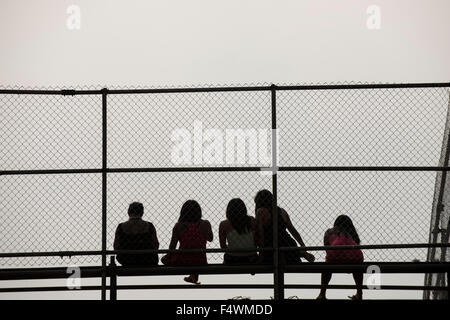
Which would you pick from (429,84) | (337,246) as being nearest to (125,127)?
(337,246)

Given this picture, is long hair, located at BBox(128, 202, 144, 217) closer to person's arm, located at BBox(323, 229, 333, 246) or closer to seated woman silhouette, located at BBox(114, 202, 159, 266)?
seated woman silhouette, located at BBox(114, 202, 159, 266)

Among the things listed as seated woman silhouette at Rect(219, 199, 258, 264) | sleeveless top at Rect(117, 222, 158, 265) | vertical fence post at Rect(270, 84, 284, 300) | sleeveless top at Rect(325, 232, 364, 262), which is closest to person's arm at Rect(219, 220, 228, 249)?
seated woman silhouette at Rect(219, 199, 258, 264)

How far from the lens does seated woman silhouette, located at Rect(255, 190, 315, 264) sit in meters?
9.40

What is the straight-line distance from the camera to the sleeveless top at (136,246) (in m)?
9.49

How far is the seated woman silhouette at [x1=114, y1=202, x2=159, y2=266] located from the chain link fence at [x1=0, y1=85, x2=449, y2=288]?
93 mm

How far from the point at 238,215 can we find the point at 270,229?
0.37 metres

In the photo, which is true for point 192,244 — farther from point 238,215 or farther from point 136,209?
point 136,209

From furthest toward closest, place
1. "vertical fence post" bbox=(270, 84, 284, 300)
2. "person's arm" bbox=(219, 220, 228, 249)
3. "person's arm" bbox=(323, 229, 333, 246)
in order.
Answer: "person's arm" bbox=(323, 229, 333, 246), "person's arm" bbox=(219, 220, 228, 249), "vertical fence post" bbox=(270, 84, 284, 300)

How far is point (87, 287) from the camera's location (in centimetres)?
977

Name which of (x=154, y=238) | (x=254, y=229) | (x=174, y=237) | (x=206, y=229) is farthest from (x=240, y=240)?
(x=154, y=238)

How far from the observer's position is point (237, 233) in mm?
9508

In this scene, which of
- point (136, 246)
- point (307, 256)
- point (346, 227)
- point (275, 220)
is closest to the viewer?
point (275, 220)
